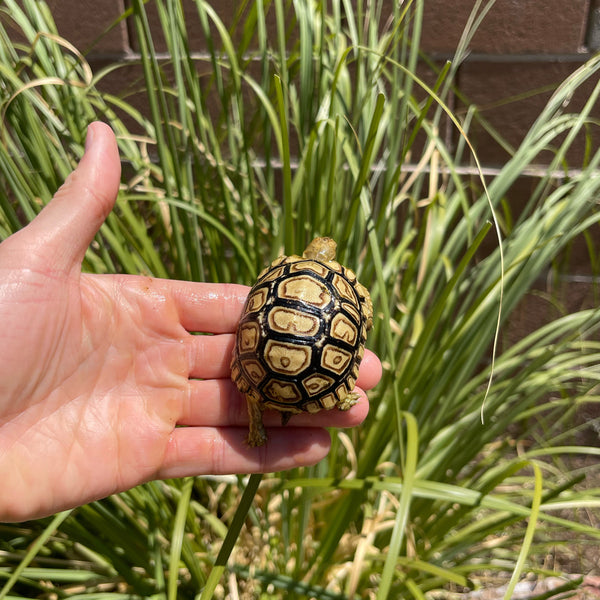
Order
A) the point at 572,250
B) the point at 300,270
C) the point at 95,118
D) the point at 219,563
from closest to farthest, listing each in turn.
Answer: the point at 219,563
the point at 300,270
the point at 95,118
the point at 572,250

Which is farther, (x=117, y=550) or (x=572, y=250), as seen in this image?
(x=572, y=250)

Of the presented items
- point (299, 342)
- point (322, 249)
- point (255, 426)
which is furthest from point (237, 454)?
point (322, 249)

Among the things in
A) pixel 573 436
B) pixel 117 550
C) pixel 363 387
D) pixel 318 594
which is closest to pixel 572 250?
pixel 573 436

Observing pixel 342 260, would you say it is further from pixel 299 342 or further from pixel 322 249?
pixel 299 342

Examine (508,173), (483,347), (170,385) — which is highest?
(508,173)

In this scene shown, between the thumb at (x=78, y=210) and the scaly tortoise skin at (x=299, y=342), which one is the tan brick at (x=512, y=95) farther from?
the thumb at (x=78, y=210)

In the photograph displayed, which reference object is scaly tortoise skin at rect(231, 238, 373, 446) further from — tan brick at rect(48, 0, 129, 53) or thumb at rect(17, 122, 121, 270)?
tan brick at rect(48, 0, 129, 53)

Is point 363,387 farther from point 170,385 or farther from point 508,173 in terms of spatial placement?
point 508,173
